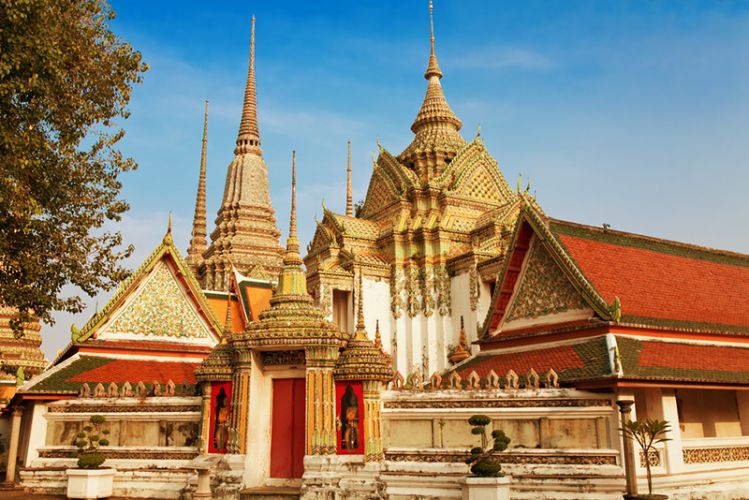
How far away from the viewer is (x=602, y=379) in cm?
1052

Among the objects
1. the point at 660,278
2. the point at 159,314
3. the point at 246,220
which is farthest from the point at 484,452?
the point at 246,220

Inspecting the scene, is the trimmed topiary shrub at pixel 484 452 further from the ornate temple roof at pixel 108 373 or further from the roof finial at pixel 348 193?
the roof finial at pixel 348 193

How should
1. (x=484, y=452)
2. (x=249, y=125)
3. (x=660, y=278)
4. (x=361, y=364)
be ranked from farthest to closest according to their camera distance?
(x=249, y=125) < (x=660, y=278) < (x=361, y=364) < (x=484, y=452)

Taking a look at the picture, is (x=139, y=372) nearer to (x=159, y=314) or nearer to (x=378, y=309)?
(x=159, y=314)

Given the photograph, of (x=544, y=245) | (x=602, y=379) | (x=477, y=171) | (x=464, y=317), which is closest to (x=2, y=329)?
(x=464, y=317)

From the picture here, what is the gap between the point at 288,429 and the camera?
1230 centimetres

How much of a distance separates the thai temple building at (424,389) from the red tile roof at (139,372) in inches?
2.3

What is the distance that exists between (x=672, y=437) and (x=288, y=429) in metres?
6.48

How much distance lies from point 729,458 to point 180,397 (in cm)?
1021

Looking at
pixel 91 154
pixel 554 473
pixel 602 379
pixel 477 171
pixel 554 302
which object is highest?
pixel 477 171

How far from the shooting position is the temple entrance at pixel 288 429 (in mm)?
12156

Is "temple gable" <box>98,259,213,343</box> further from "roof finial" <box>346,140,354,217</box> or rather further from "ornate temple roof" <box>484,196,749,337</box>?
"roof finial" <box>346,140,354,217</box>

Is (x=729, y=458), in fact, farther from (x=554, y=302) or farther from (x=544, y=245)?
(x=544, y=245)

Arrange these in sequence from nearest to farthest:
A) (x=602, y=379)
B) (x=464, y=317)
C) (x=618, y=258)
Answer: (x=602, y=379)
(x=618, y=258)
(x=464, y=317)
